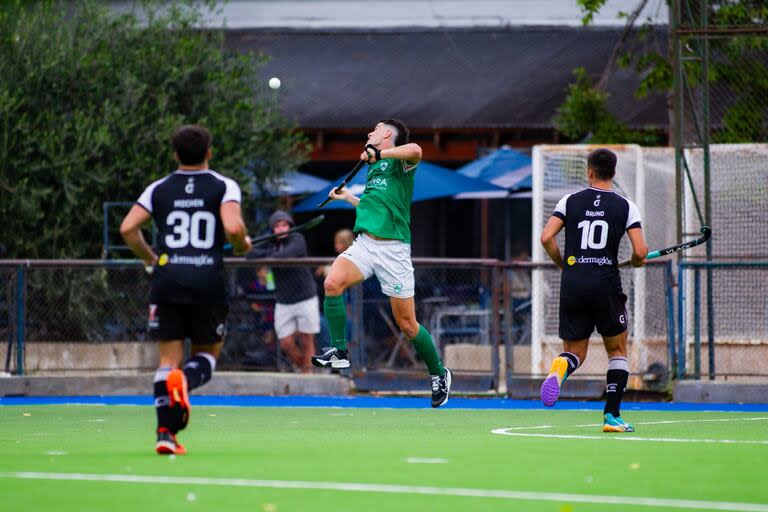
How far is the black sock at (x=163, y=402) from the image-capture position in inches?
326

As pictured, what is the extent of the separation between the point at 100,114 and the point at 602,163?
1125 cm

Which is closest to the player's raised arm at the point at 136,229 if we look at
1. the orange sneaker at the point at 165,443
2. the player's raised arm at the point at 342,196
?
the orange sneaker at the point at 165,443

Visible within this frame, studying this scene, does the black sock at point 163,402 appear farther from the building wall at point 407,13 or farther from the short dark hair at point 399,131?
the building wall at point 407,13

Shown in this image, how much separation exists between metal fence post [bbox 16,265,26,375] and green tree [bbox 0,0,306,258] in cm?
229

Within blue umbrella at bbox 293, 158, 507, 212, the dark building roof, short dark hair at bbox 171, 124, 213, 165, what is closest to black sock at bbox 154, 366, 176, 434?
short dark hair at bbox 171, 124, 213, 165

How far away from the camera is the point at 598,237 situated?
10.6 metres

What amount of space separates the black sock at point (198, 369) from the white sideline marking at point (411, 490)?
1.24 m

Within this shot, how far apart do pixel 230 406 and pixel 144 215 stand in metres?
6.60

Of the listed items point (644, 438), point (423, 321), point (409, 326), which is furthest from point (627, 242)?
point (644, 438)

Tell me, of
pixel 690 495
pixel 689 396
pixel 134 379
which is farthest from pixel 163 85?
pixel 690 495

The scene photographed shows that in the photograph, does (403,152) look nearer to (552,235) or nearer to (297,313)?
(552,235)

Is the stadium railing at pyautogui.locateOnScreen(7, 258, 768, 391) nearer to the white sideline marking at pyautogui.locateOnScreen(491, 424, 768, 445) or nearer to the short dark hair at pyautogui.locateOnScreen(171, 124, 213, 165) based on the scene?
the white sideline marking at pyautogui.locateOnScreen(491, 424, 768, 445)

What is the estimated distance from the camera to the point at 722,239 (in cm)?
1658

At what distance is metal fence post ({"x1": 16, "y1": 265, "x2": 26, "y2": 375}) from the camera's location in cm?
1728
